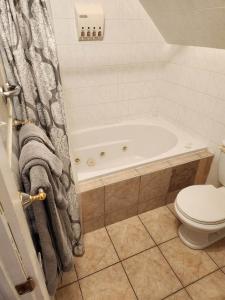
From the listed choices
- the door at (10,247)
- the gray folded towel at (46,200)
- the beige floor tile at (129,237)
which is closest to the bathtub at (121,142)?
the beige floor tile at (129,237)

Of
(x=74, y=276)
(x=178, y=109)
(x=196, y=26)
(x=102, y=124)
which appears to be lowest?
(x=74, y=276)

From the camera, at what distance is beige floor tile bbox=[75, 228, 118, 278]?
1417 mm

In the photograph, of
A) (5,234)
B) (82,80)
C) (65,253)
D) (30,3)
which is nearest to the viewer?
(5,234)

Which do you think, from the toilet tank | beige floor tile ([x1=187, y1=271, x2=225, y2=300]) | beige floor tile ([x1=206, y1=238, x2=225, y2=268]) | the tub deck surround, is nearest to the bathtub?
the tub deck surround

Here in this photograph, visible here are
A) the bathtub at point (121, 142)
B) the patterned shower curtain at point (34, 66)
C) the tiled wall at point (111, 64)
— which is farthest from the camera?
the bathtub at point (121, 142)

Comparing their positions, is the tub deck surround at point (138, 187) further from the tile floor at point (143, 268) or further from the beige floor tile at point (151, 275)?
the beige floor tile at point (151, 275)

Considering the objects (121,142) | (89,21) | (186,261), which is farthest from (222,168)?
(89,21)

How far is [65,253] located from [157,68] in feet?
6.56

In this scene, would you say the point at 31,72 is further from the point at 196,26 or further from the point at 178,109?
the point at 178,109

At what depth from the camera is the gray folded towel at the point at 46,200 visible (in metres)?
0.67

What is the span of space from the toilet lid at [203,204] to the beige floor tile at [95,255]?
2.02ft

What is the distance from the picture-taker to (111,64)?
198cm

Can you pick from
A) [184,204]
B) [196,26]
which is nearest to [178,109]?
[196,26]

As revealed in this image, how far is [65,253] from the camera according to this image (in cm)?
89
